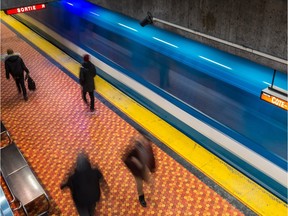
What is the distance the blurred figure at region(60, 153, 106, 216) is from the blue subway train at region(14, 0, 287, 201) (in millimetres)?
2923

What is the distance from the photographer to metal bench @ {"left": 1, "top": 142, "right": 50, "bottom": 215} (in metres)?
4.88

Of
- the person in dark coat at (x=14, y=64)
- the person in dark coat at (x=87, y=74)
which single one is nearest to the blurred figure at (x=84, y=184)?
the person in dark coat at (x=87, y=74)

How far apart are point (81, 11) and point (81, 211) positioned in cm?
1055

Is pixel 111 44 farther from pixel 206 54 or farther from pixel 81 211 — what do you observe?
pixel 81 211

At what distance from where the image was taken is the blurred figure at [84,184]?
406 cm

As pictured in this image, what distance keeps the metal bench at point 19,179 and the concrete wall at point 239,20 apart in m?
4.72

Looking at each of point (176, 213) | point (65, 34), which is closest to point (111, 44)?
point (65, 34)

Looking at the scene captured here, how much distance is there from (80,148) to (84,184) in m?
2.40

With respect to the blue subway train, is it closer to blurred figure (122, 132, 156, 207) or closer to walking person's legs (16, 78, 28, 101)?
blurred figure (122, 132, 156, 207)

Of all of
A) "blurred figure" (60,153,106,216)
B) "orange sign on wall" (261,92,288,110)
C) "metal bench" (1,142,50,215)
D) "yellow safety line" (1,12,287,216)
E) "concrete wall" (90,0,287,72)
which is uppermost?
"concrete wall" (90,0,287,72)

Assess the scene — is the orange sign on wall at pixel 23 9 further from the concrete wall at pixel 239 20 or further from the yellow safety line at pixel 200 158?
the concrete wall at pixel 239 20

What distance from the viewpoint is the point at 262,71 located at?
7.03 metres

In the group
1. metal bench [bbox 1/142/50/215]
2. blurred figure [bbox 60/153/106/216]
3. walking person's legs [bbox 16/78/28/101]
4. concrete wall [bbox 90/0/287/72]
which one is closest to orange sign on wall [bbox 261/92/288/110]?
concrete wall [bbox 90/0/287/72]

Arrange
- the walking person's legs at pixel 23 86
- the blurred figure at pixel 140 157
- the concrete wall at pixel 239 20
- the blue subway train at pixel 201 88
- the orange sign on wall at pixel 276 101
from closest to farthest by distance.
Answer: the blurred figure at pixel 140 157 → the orange sign on wall at pixel 276 101 → the concrete wall at pixel 239 20 → the blue subway train at pixel 201 88 → the walking person's legs at pixel 23 86
